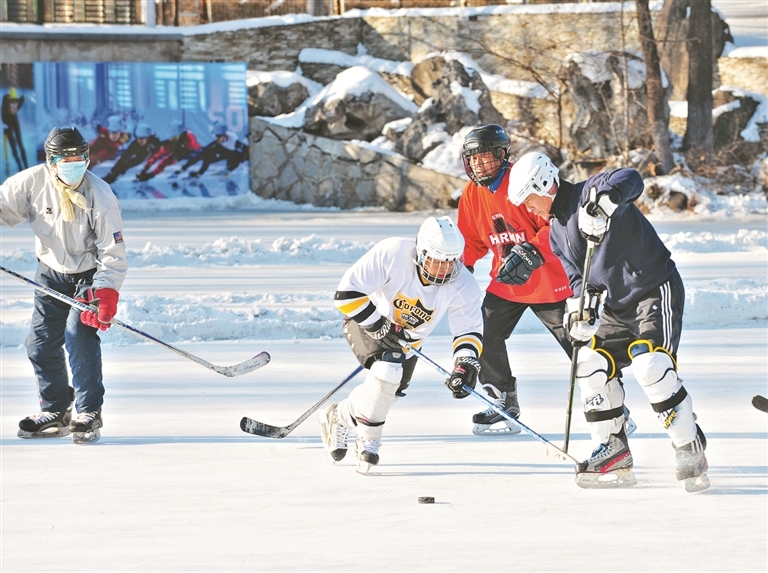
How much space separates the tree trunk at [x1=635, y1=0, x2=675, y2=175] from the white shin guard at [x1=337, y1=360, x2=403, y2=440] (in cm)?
1303

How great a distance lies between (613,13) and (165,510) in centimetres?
1811

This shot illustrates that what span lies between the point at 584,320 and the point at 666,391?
0.38 meters

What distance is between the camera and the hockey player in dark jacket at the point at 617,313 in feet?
12.3

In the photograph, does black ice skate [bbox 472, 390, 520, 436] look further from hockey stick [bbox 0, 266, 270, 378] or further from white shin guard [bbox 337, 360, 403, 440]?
hockey stick [bbox 0, 266, 270, 378]

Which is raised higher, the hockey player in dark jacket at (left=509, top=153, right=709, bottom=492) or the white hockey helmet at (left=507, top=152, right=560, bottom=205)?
the white hockey helmet at (left=507, top=152, right=560, bottom=205)

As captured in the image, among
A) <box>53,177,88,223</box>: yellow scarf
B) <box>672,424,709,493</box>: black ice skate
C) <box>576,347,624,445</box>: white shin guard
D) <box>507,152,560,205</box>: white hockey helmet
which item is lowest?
<box>672,424,709,493</box>: black ice skate

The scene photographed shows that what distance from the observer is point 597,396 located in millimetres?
3920

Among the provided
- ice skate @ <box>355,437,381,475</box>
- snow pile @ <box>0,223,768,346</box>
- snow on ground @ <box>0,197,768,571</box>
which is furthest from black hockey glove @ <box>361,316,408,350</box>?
snow pile @ <box>0,223,768,346</box>

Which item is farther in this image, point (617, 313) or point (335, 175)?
point (335, 175)

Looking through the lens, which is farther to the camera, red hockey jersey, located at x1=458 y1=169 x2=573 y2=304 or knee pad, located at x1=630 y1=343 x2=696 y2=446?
red hockey jersey, located at x1=458 y1=169 x2=573 y2=304

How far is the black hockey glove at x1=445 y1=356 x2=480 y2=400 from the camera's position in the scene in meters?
4.09

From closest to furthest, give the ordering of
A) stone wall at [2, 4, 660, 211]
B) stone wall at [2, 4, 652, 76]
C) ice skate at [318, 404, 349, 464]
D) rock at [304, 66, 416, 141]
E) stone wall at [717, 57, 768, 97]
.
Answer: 1. ice skate at [318, 404, 349, 464]
2. stone wall at [2, 4, 660, 211]
3. rock at [304, 66, 416, 141]
4. stone wall at [2, 4, 652, 76]
5. stone wall at [717, 57, 768, 97]

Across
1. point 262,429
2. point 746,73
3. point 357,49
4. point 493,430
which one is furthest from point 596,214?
point 357,49

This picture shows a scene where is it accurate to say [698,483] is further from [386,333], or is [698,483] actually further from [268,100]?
[268,100]
